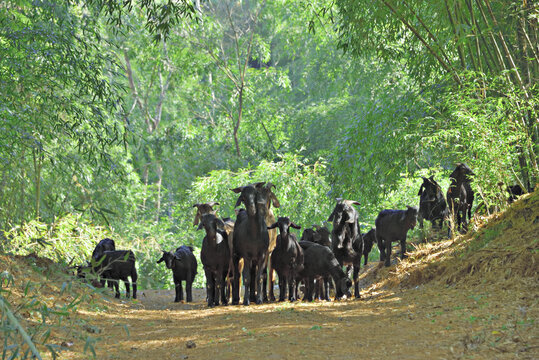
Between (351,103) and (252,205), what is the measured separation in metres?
24.6

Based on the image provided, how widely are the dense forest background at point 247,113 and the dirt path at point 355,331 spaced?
3.30m

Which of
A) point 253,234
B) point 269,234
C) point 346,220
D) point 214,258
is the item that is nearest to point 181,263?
point 214,258

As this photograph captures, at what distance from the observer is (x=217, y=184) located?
814 inches

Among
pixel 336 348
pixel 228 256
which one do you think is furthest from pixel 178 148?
pixel 336 348

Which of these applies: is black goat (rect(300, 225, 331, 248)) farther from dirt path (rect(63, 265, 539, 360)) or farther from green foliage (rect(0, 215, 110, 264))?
green foliage (rect(0, 215, 110, 264))

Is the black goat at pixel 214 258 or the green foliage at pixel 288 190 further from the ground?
the green foliage at pixel 288 190

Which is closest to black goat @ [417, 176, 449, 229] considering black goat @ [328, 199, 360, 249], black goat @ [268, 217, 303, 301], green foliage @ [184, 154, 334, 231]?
black goat @ [328, 199, 360, 249]

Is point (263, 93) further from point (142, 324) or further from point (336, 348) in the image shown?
point (336, 348)

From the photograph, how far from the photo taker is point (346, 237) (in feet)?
36.8

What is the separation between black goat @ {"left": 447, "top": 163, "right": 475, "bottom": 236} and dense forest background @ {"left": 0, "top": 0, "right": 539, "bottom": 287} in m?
0.42

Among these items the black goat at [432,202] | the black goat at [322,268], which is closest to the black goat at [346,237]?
the black goat at [322,268]

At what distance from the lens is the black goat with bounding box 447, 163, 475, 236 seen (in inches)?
492

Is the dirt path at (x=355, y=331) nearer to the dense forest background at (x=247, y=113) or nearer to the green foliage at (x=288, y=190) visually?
the dense forest background at (x=247, y=113)

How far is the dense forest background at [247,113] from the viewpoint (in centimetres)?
1109
